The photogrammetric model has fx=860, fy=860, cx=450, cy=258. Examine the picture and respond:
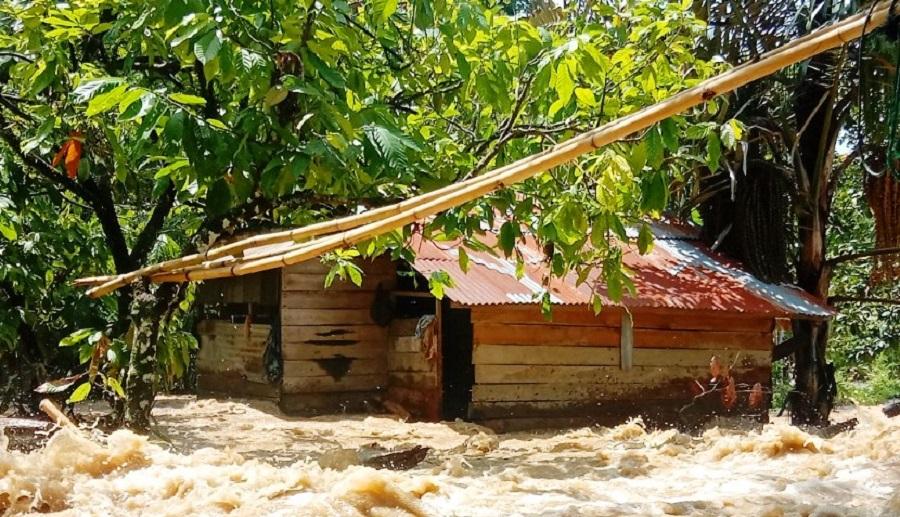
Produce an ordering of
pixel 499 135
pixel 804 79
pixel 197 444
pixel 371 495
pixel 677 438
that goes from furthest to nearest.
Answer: pixel 804 79, pixel 197 444, pixel 677 438, pixel 499 135, pixel 371 495

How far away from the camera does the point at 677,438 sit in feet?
24.0

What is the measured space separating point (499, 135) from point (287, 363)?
730 cm

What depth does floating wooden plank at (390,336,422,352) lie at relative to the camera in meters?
11.5

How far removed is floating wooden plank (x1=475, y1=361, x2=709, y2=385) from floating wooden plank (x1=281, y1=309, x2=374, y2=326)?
8.66ft

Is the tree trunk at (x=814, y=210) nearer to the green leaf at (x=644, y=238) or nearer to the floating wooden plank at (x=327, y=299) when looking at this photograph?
the floating wooden plank at (x=327, y=299)

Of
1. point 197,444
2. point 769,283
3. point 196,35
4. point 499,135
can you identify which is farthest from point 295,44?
point 769,283

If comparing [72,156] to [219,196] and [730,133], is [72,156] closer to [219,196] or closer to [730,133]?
[219,196]

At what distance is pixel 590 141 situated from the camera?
9.09 ft

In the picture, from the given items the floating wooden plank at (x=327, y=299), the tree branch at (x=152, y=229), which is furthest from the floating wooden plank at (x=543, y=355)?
the tree branch at (x=152, y=229)

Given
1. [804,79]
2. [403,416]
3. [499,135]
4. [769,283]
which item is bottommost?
[403,416]

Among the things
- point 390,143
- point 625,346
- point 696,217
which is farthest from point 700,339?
point 390,143

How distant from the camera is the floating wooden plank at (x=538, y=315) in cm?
1037

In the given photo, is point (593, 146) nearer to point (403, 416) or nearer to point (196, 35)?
point (196, 35)

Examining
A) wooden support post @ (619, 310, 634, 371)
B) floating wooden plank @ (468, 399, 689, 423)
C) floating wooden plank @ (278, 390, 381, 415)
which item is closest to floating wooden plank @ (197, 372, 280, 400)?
floating wooden plank @ (278, 390, 381, 415)
